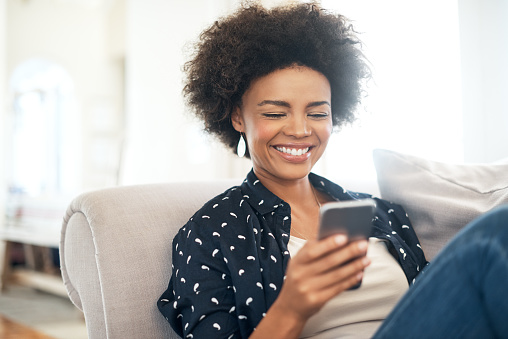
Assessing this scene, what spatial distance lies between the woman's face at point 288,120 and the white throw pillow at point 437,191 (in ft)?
0.93

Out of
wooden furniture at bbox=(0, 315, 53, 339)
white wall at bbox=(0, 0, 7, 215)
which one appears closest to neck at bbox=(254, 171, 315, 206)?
wooden furniture at bbox=(0, 315, 53, 339)

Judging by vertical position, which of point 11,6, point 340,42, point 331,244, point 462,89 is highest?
point 11,6

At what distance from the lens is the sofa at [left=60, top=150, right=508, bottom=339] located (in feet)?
3.91

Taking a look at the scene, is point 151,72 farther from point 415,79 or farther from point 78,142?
point 78,142

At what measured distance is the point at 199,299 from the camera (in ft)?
3.44

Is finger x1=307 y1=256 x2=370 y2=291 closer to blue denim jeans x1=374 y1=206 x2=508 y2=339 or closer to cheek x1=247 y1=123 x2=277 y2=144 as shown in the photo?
blue denim jeans x1=374 y1=206 x2=508 y2=339

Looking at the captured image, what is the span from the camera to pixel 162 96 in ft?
14.7

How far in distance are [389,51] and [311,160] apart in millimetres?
1582

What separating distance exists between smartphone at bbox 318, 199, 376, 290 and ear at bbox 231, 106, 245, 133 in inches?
26.5

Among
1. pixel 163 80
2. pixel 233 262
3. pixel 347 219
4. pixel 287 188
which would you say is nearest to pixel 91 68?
pixel 163 80

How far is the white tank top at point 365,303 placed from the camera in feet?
3.76

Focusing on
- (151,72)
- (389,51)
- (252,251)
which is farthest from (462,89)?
(151,72)

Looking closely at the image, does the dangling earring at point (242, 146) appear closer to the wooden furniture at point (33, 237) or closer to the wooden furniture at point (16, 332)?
the wooden furniture at point (16, 332)

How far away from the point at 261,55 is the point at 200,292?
1.93 ft
